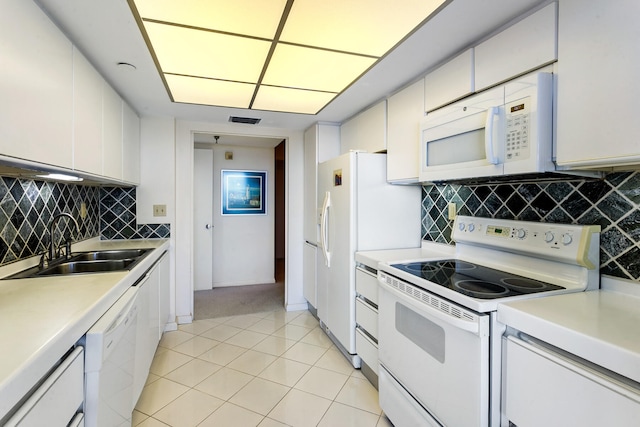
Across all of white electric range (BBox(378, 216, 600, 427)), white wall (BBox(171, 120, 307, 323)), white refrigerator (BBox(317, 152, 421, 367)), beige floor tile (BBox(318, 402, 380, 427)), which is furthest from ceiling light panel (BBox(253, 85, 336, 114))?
beige floor tile (BBox(318, 402, 380, 427))

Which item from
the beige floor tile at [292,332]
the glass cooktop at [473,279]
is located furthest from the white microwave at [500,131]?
the beige floor tile at [292,332]

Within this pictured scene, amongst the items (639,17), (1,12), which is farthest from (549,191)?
(1,12)

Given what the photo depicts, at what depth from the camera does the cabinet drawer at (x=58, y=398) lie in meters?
0.74

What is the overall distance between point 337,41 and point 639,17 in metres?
1.20

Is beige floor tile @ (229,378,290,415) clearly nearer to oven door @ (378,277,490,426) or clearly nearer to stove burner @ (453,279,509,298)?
oven door @ (378,277,490,426)

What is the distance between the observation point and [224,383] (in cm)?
217

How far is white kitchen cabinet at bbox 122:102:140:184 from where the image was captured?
2.50 meters

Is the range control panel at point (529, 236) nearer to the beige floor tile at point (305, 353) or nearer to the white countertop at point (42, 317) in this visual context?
the beige floor tile at point (305, 353)

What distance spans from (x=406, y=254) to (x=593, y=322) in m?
1.25

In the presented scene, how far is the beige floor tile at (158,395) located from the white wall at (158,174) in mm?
984

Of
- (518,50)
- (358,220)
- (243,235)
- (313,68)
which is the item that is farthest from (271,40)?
(243,235)

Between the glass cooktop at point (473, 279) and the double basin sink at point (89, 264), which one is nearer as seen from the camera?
the glass cooktop at point (473, 279)

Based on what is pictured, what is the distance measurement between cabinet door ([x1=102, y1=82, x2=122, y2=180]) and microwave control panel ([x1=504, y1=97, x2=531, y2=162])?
7.70ft

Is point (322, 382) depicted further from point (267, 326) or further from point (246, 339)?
point (267, 326)
